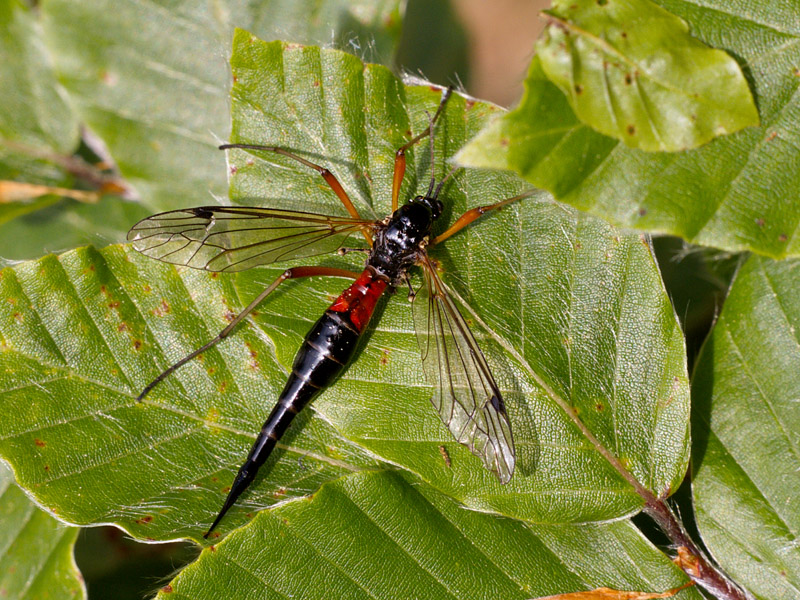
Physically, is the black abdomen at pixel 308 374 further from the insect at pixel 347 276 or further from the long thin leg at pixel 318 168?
the long thin leg at pixel 318 168

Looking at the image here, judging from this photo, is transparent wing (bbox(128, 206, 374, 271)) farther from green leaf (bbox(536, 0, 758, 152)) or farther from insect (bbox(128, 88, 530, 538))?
green leaf (bbox(536, 0, 758, 152))

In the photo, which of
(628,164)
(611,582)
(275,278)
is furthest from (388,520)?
(628,164)

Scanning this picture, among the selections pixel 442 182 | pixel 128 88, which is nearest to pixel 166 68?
pixel 128 88

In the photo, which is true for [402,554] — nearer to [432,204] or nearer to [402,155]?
[432,204]

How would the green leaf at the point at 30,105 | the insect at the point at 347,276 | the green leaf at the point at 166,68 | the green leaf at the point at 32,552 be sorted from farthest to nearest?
the green leaf at the point at 30,105 → the green leaf at the point at 166,68 → the green leaf at the point at 32,552 → the insect at the point at 347,276

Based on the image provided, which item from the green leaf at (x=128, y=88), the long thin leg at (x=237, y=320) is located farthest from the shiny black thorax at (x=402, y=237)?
the green leaf at (x=128, y=88)

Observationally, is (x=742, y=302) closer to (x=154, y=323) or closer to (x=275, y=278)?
(x=275, y=278)

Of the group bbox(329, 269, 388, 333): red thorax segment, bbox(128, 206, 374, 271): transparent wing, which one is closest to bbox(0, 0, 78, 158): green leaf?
bbox(128, 206, 374, 271): transparent wing
